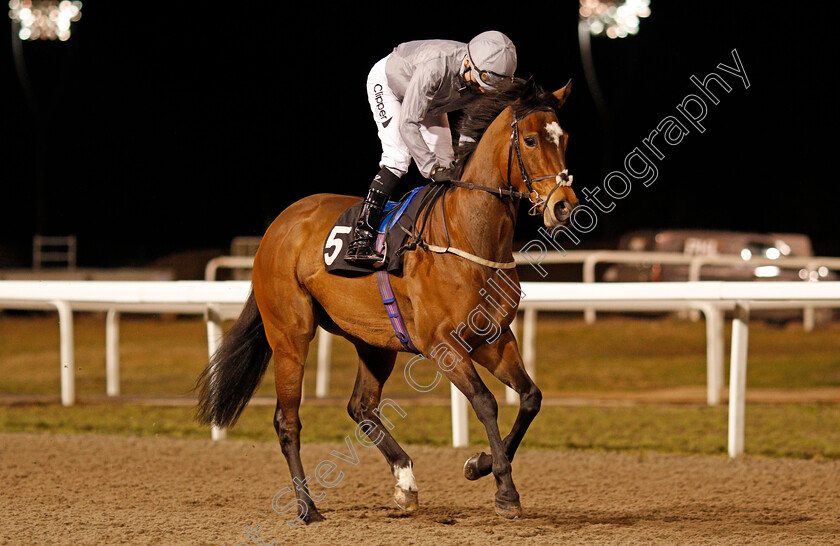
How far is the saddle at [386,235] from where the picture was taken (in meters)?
4.38

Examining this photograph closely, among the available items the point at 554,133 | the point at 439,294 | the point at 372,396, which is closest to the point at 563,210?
the point at 554,133

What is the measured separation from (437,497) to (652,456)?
1708mm

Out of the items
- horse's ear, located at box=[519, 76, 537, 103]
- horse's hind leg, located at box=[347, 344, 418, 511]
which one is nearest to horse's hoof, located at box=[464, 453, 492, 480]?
horse's hind leg, located at box=[347, 344, 418, 511]

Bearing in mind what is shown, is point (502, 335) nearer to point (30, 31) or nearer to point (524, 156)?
point (524, 156)

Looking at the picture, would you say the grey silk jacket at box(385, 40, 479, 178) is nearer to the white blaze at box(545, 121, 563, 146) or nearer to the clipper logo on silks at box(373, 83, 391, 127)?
the clipper logo on silks at box(373, 83, 391, 127)

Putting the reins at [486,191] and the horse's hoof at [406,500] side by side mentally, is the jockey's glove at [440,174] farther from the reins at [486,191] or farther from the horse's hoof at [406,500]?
the horse's hoof at [406,500]

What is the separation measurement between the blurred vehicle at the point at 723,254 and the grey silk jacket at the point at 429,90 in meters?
9.49

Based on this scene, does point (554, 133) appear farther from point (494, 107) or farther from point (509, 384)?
point (509, 384)

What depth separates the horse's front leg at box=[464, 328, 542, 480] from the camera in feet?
13.7

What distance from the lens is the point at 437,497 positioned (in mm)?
4824

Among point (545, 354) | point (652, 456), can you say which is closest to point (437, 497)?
point (652, 456)

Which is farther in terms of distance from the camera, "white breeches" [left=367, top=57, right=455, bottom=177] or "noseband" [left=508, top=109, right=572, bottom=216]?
"white breeches" [left=367, top=57, right=455, bottom=177]

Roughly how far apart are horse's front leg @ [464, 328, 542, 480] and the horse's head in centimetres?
64

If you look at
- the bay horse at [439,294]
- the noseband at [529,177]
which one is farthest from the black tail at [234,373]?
the noseband at [529,177]
